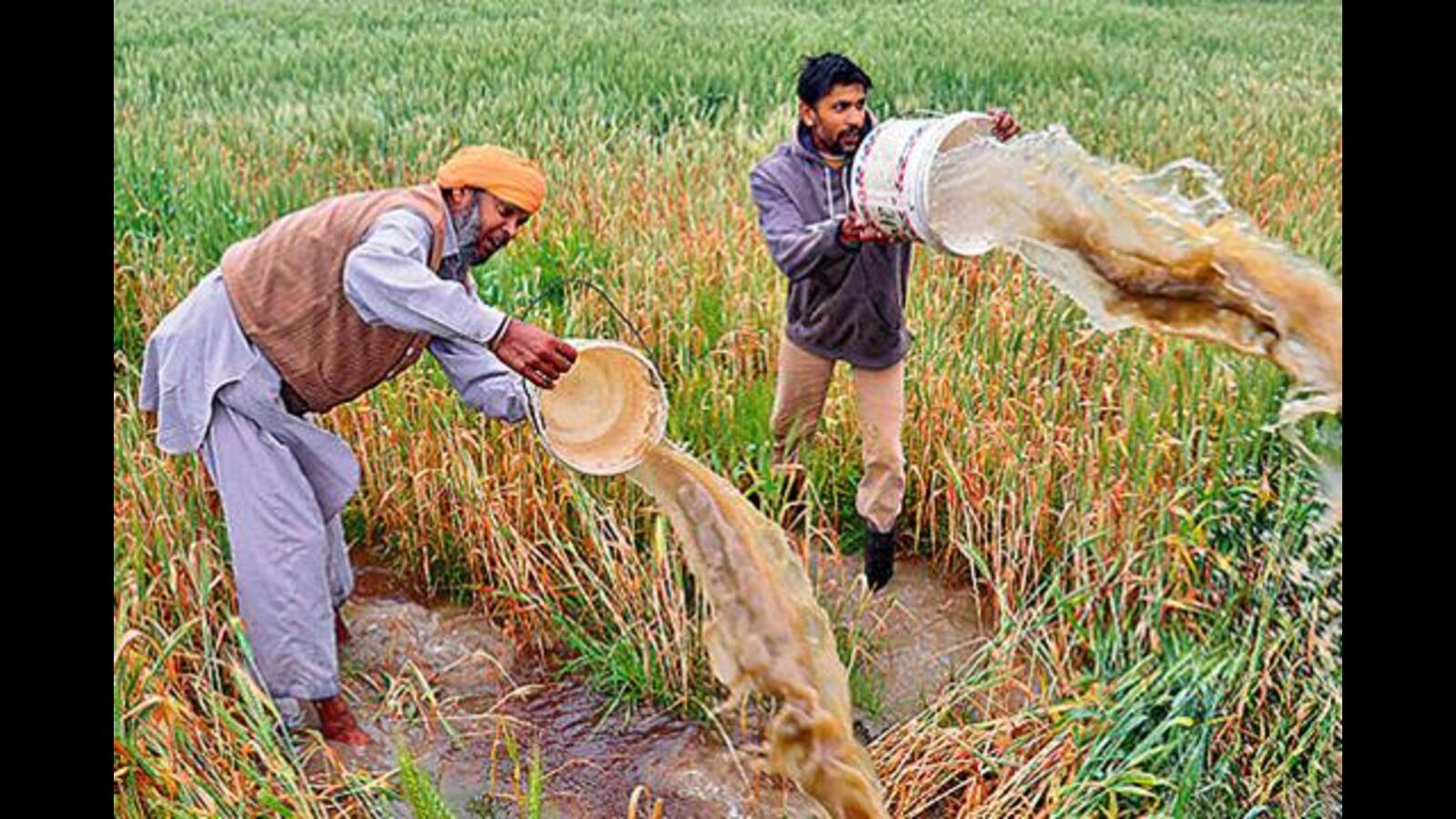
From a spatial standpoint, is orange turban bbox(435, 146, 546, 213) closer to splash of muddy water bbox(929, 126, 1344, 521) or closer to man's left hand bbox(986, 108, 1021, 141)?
splash of muddy water bbox(929, 126, 1344, 521)

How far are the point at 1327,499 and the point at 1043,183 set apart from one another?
844 mm

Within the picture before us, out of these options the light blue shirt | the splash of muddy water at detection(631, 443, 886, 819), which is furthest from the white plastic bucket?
the light blue shirt

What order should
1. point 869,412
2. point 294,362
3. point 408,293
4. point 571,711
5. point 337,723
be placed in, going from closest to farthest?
point 408,293
point 294,362
point 337,723
point 571,711
point 869,412

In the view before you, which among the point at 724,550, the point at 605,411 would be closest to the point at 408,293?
the point at 605,411

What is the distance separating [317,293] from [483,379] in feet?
1.35

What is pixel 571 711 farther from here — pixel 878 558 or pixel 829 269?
pixel 829 269

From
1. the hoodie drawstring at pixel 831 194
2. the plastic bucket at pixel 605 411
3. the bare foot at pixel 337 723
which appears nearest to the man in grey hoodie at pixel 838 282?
the hoodie drawstring at pixel 831 194

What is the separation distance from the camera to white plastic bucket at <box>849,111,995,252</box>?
2.90 metres

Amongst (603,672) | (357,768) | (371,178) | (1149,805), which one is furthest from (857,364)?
(371,178)

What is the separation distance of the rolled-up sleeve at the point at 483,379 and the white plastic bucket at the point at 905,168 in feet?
2.64

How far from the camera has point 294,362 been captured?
2875 millimetres

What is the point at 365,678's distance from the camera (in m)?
3.25

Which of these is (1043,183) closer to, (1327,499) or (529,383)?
(1327,499)

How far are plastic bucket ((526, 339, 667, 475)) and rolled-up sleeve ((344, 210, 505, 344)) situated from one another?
1.62 ft
